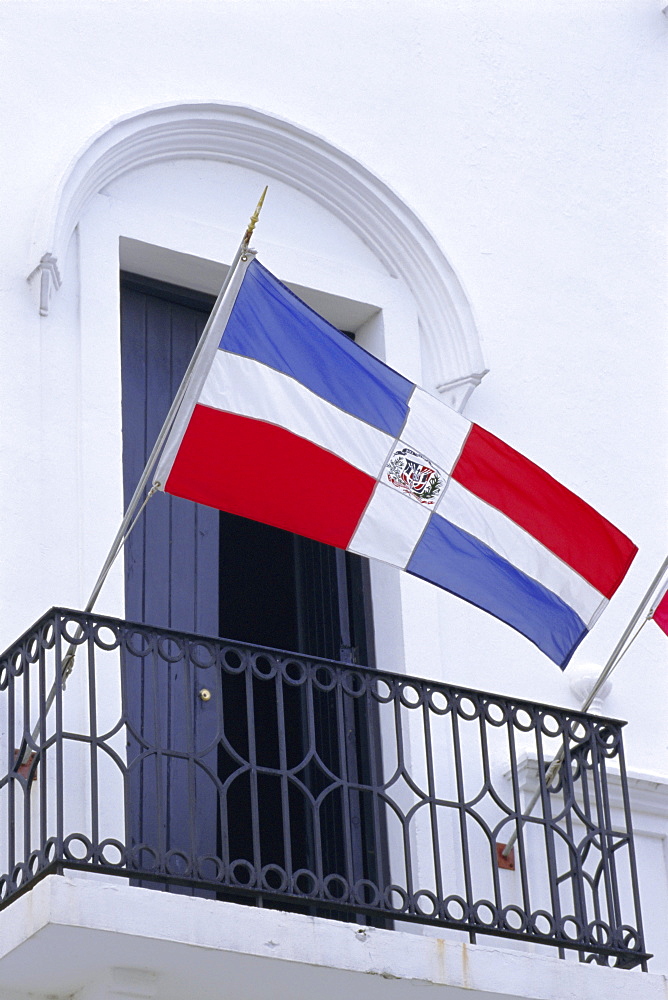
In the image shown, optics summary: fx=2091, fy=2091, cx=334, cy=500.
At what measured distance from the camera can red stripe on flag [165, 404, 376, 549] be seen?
7191 mm

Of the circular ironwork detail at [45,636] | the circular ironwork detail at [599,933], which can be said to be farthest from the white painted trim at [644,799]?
the circular ironwork detail at [45,636]

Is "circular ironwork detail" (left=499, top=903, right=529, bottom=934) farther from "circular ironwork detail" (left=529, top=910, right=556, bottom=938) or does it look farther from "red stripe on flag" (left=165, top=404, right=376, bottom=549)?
"red stripe on flag" (left=165, top=404, right=376, bottom=549)

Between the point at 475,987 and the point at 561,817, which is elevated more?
the point at 561,817

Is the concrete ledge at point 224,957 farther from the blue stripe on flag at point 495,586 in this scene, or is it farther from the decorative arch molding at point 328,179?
the decorative arch molding at point 328,179

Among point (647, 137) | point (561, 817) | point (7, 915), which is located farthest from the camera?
point (647, 137)

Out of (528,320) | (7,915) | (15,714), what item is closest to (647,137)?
(528,320)

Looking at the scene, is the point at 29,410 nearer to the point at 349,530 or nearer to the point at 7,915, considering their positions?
the point at 349,530

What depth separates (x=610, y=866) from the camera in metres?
7.86

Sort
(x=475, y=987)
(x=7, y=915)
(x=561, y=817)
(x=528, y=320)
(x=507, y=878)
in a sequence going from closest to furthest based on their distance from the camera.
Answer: (x=7, y=915) → (x=475, y=987) → (x=561, y=817) → (x=507, y=878) → (x=528, y=320)

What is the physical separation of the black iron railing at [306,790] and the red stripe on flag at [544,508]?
589 mm

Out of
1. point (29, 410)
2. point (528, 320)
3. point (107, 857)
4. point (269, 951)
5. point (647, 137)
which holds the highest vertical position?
point (647, 137)

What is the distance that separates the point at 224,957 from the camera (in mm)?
6848

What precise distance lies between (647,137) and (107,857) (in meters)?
4.89

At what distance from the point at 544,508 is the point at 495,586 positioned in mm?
390
